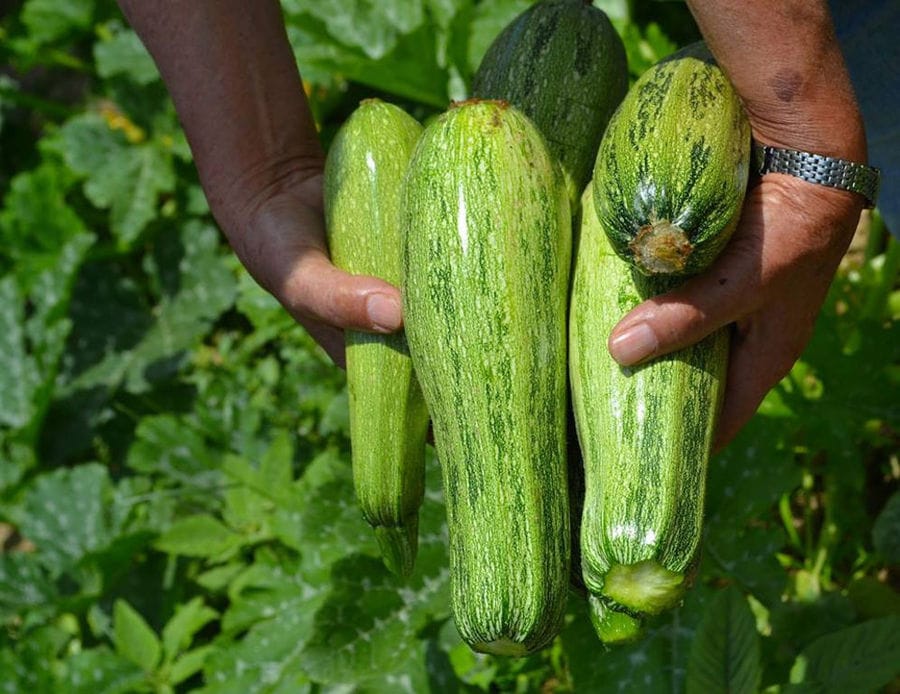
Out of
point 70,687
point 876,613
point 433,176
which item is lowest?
point 70,687

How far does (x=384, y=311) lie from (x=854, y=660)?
1046 millimetres

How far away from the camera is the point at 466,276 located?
1363mm

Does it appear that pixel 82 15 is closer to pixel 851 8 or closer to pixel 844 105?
pixel 851 8

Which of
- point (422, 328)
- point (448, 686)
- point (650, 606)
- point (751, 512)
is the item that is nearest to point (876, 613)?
point (751, 512)

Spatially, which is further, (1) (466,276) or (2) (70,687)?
(2) (70,687)

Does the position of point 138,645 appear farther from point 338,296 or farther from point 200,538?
point 338,296

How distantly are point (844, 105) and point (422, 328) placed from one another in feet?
2.04

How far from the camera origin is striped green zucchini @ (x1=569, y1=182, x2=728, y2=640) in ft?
4.24

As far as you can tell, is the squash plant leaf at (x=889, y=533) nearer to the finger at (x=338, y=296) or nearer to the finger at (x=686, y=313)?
the finger at (x=686, y=313)

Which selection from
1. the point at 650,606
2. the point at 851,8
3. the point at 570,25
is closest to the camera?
the point at 650,606

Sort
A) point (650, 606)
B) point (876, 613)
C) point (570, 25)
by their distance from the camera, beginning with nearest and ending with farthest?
point (650, 606)
point (570, 25)
point (876, 613)

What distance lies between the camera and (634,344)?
1.30 metres

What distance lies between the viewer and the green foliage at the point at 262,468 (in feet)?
6.81

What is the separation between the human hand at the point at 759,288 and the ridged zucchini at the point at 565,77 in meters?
0.29
